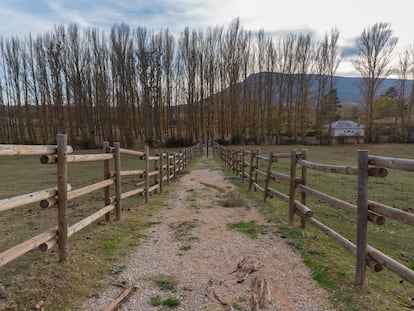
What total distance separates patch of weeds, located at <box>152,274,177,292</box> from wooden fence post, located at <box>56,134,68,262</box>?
4.12 feet

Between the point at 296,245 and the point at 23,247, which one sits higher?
the point at 23,247

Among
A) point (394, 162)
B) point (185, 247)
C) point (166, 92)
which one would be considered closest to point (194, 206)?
point (185, 247)

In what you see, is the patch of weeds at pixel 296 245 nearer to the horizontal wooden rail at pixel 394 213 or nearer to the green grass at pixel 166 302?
the horizontal wooden rail at pixel 394 213

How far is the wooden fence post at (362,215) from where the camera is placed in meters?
3.25

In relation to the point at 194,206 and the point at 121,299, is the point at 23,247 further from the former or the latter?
the point at 194,206

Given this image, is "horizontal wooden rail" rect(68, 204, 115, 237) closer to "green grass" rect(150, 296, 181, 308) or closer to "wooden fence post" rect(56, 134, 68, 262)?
"wooden fence post" rect(56, 134, 68, 262)

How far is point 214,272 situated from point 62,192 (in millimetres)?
2107

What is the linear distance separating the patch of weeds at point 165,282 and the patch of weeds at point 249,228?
1.93 meters

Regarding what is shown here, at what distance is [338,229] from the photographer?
5.96m

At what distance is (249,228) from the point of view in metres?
5.62

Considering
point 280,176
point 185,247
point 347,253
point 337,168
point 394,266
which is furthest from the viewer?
point 280,176

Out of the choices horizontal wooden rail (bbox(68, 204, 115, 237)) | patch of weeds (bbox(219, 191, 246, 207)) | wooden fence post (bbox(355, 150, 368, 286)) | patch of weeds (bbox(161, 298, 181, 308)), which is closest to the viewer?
patch of weeds (bbox(161, 298, 181, 308))

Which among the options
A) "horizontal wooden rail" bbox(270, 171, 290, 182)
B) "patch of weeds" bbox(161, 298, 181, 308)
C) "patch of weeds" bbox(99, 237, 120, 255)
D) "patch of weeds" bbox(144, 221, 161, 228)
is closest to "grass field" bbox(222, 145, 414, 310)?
"horizontal wooden rail" bbox(270, 171, 290, 182)

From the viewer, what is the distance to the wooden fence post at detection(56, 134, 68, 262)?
376 centimetres
